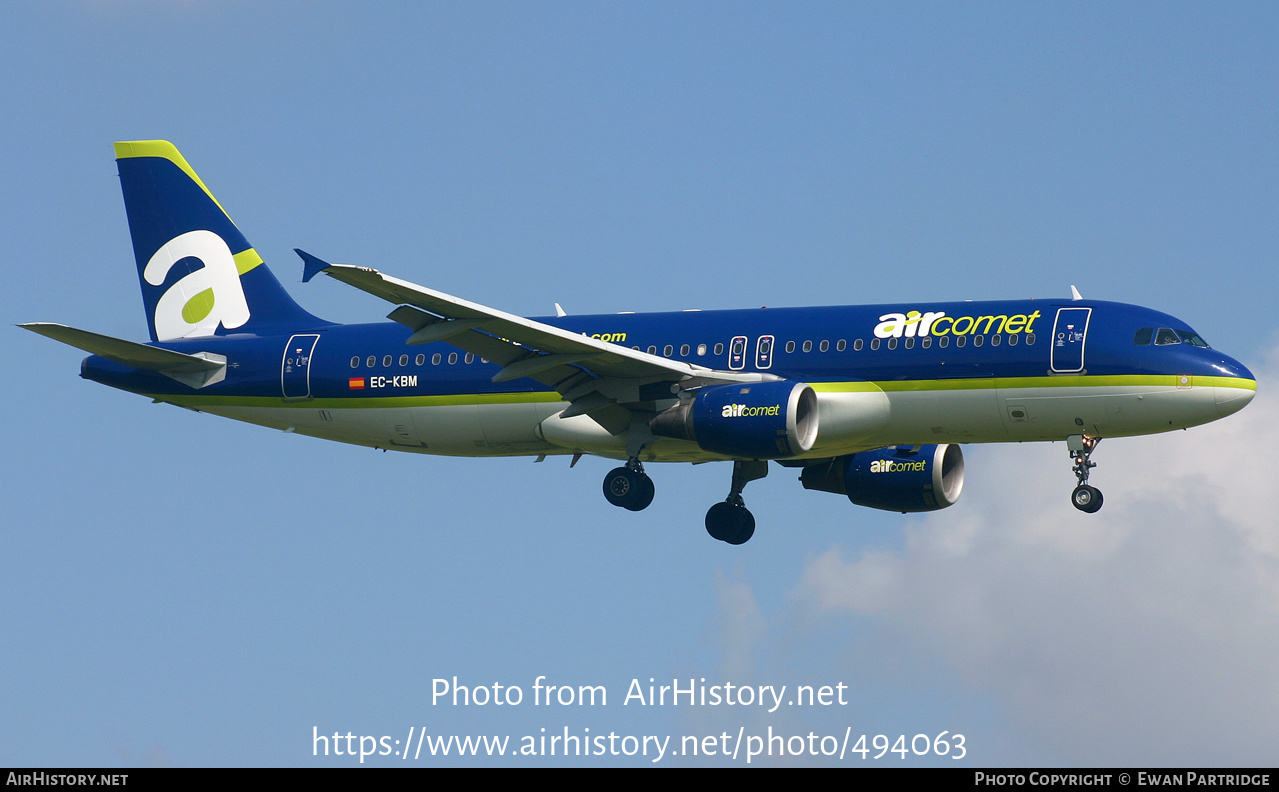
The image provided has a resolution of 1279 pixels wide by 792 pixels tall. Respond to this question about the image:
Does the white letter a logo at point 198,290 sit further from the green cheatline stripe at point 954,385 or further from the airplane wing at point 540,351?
the airplane wing at point 540,351

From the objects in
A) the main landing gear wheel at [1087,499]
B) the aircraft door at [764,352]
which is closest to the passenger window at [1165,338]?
the main landing gear wheel at [1087,499]

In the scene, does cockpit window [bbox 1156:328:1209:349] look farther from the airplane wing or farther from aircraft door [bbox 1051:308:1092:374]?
the airplane wing

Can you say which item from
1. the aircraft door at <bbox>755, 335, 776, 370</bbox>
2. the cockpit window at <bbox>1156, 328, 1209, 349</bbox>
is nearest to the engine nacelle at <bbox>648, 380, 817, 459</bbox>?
the aircraft door at <bbox>755, 335, 776, 370</bbox>

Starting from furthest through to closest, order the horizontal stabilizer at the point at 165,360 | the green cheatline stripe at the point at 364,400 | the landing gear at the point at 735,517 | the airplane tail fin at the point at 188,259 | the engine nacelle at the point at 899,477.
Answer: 1. the airplane tail fin at the point at 188,259
2. the landing gear at the point at 735,517
3. the engine nacelle at the point at 899,477
4. the horizontal stabilizer at the point at 165,360
5. the green cheatline stripe at the point at 364,400

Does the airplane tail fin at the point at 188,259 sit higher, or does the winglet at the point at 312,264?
the airplane tail fin at the point at 188,259

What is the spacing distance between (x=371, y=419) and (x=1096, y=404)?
18195 millimetres

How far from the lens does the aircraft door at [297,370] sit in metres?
42.8

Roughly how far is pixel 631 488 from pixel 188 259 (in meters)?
15.9

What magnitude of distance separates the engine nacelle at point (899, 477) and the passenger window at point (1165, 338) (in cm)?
757
